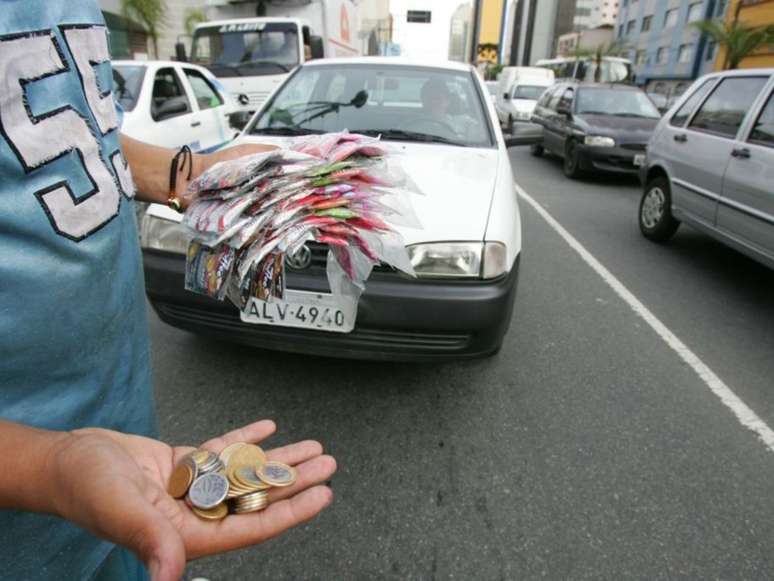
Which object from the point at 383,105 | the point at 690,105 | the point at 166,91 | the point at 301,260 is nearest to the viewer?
the point at 301,260

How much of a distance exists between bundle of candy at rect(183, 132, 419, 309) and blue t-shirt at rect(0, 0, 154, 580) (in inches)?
7.5

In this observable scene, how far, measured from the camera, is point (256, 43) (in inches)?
383

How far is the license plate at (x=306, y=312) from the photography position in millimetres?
2084

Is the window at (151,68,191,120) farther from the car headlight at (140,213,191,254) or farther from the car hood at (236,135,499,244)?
the car headlight at (140,213,191,254)

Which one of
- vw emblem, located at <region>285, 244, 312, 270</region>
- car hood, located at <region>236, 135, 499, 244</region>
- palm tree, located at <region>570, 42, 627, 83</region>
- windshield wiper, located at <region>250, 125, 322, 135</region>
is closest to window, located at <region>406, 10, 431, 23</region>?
palm tree, located at <region>570, 42, 627, 83</region>

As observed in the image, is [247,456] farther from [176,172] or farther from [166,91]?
[166,91]

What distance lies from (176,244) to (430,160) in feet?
4.26

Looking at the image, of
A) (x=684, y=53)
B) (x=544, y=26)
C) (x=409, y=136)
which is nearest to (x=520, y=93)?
(x=409, y=136)

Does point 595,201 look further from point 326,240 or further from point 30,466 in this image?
point 30,466

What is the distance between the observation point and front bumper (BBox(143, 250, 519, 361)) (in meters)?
2.12

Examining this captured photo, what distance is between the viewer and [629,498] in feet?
6.32

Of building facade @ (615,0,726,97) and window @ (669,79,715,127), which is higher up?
building facade @ (615,0,726,97)

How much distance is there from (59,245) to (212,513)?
17.2 inches

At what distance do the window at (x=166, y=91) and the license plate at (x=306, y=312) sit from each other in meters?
4.16
